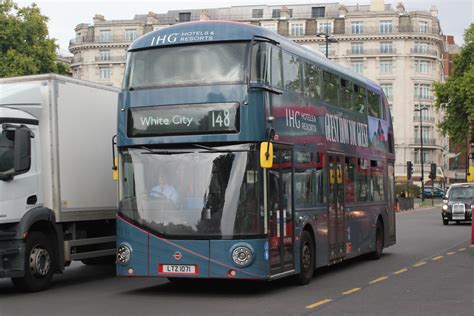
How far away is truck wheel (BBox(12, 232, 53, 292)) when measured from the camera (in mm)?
13547

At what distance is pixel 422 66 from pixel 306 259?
98421 mm

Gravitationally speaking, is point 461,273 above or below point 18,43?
below

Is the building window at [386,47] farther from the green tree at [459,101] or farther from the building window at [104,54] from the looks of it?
the green tree at [459,101]

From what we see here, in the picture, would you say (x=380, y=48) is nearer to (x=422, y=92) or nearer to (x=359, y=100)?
(x=422, y=92)

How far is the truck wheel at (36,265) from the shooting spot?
44.4 feet

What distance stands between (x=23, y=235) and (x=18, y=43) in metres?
44.7

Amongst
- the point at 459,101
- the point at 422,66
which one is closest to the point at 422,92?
the point at 422,66

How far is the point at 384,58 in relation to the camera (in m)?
109

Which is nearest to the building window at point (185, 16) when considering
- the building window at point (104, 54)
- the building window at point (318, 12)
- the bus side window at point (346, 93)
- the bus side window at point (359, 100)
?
the building window at point (104, 54)

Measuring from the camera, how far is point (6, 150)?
44.0 ft

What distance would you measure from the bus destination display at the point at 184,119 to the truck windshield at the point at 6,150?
6.25ft

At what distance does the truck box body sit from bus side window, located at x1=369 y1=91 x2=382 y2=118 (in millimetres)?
6606

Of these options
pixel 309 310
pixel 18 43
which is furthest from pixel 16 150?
pixel 18 43

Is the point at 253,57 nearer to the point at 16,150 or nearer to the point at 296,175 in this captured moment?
the point at 296,175
